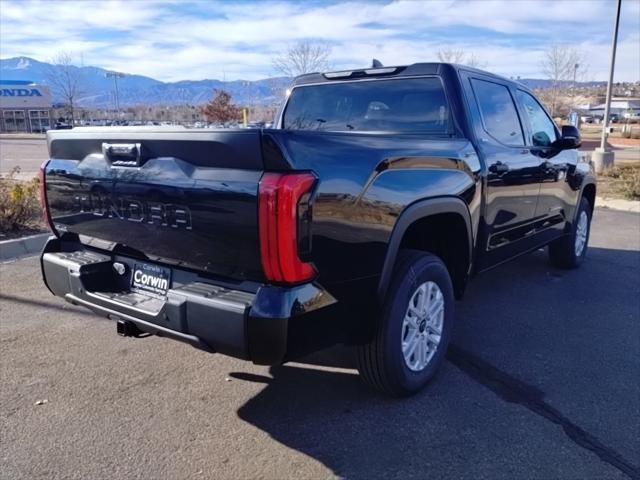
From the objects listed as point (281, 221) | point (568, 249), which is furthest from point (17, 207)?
point (568, 249)

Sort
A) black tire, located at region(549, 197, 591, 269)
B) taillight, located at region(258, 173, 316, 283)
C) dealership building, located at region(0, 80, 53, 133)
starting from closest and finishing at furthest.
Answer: taillight, located at region(258, 173, 316, 283), black tire, located at region(549, 197, 591, 269), dealership building, located at region(0, 80, 53, 133)

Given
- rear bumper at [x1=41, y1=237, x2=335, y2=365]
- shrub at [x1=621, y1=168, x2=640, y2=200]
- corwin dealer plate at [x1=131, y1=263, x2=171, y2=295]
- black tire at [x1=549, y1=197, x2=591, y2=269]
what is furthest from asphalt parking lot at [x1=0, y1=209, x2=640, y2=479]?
shrub at [x1=621, y1=168, x2=640, y2=200]

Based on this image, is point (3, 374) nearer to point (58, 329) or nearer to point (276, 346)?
point (58, 329)

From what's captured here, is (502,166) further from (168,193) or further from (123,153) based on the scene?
(123,153)

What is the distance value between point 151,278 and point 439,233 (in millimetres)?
1896

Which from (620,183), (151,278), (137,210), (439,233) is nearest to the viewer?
(137,210)

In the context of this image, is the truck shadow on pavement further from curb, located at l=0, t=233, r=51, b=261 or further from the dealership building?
the dealership building

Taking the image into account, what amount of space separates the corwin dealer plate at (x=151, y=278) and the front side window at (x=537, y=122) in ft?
11.6

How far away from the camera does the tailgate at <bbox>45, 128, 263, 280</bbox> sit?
8.29ft

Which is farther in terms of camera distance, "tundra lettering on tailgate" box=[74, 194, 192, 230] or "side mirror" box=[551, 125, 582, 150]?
"side mirror" box=[551, 125, 582, 150]

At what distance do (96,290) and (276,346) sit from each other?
49.2 inches

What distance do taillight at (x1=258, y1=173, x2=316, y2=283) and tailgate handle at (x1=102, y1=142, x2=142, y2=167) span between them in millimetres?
813

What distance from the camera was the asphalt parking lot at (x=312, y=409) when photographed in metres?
2.78

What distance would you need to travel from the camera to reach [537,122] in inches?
210
